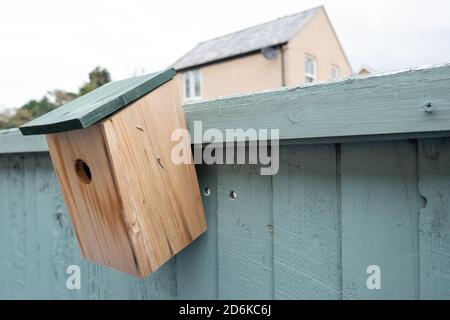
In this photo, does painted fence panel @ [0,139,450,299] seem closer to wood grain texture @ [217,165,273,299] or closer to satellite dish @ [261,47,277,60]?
wood grain texture @ [217,165,273,299]

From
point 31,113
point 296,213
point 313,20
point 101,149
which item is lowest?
point 296,213

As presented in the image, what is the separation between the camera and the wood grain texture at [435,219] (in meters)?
0.47

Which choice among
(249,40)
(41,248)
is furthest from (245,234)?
(249,40)

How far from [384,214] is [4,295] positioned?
1.81 meters

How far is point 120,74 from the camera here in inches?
885

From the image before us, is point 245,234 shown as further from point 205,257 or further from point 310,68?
point 310,68

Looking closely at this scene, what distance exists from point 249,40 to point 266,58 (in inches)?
67.0

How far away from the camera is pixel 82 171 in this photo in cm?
68

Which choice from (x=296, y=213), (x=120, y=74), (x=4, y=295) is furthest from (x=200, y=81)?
(x=120, y=74)

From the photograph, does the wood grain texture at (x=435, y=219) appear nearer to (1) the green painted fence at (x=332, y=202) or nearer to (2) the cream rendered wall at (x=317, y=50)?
(1) the green painted fence at (x=332, y=202)

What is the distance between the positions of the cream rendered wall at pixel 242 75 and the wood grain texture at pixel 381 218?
883cm

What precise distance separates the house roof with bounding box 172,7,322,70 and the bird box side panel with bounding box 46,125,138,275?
9394 mm

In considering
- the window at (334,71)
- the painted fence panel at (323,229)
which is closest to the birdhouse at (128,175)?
the painted fence panel at (323,229)
